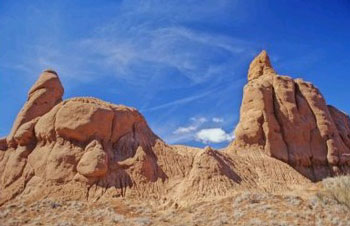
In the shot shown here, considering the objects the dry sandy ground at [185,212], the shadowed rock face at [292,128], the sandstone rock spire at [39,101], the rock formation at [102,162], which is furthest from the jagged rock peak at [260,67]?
the sandstone rock spire at [39,101]

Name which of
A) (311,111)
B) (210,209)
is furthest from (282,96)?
(210,209)

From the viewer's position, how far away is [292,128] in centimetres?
3538

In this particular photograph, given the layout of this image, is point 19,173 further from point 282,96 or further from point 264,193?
point 282,96

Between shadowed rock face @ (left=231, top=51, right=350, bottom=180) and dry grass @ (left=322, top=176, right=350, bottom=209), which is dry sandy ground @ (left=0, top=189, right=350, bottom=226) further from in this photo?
shadowed rock face @ (left=231, top=51, right=350, bottom=180)

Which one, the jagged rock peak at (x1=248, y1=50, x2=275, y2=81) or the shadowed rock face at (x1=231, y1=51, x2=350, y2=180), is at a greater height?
the jagged rock peak at (x1=248, y1=50, x2=275, y2=81)

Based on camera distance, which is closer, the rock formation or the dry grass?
the rock formation

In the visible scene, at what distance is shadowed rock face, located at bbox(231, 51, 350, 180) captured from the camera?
34500 mm

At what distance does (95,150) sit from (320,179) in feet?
62.1

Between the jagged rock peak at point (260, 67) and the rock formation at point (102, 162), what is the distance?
39.3 feet

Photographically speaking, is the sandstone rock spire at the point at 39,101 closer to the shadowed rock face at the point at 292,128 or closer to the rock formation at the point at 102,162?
the rock formation at the point at 102,162

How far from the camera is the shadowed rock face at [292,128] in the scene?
34.5 m

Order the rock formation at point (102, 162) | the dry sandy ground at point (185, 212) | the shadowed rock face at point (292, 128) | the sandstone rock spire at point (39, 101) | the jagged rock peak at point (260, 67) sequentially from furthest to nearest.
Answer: the jagged rock peak at point (260, 67), the shadowed rock face at point (292, 128), the sandstone rock spire at point (39, 101), the rock formation at point (102, 162), the dry sandy ground at point (185, 212)

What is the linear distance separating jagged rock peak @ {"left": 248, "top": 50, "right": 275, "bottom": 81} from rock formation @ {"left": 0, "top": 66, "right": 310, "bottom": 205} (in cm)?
1199

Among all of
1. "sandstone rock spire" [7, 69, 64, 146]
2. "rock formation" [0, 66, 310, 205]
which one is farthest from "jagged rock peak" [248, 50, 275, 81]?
"sandstone rock spire" [7, 69, 64, 146]
